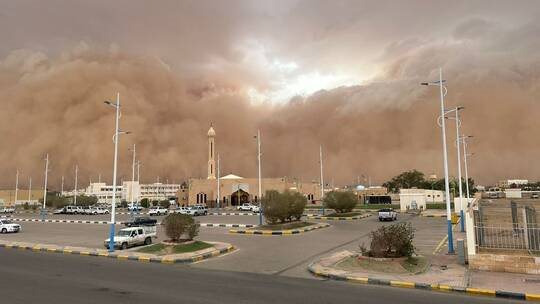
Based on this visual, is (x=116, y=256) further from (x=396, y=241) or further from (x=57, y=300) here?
(x=396, y=241)

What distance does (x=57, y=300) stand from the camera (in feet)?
37.6

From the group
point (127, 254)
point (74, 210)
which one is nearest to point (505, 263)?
point (127, 254)

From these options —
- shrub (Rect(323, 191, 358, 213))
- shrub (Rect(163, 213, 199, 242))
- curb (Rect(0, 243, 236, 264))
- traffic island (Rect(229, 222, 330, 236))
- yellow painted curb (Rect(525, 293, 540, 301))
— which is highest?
shrub (Rect(323, 191, 358, 213))

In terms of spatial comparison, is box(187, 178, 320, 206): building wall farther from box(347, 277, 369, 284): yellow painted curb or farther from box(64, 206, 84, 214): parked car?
box(347, 277, 369, 284): yellow painted curb

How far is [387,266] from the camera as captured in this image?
655 inches

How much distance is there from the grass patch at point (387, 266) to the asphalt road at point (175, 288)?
8.10 ft

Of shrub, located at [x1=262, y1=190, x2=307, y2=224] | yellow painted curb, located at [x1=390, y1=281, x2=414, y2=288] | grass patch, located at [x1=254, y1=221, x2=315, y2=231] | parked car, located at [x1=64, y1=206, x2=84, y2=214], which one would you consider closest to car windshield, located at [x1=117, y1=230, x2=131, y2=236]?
grass patch, located at [x1=254, y1=221, x2=315, y2=231]

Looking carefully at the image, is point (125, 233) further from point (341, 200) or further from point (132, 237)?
point (341, 200)

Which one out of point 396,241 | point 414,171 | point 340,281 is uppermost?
point 414,171

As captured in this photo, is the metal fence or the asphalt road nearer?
the asphalt road

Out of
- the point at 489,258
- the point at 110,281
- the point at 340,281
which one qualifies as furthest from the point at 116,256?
the point at 489,258

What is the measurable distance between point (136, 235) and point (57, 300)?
49.8 feet

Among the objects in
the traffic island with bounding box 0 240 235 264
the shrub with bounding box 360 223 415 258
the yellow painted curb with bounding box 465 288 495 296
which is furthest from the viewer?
the traffic island with bounding box 0 240 235 264

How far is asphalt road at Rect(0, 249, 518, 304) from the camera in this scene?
11805mm
